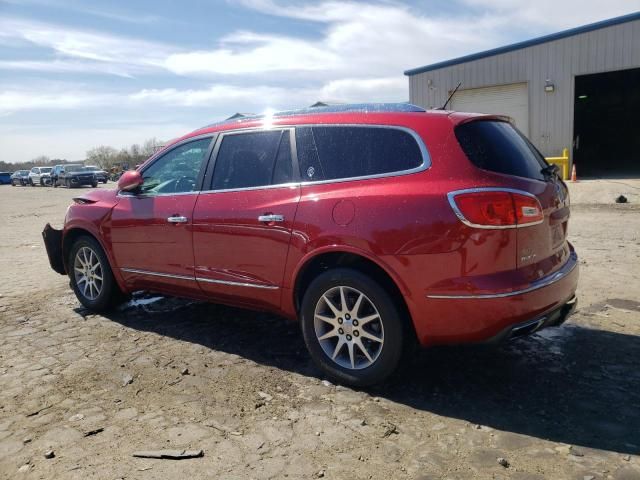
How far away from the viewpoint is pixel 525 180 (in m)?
3.38

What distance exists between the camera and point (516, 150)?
3.63 m

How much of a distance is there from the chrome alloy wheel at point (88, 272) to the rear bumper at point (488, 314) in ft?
11.7

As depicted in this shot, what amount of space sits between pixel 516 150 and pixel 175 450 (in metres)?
2.79

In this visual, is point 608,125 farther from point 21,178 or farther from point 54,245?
point 21,178

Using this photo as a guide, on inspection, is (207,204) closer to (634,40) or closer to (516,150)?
(516,150)

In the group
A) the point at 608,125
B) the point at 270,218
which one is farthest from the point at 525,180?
the point at 608,125

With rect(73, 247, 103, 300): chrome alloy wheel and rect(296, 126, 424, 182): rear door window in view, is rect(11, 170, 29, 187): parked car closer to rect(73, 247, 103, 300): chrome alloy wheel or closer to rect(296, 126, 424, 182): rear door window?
rect(73, 247, 103, 300): chrome alloy wheel

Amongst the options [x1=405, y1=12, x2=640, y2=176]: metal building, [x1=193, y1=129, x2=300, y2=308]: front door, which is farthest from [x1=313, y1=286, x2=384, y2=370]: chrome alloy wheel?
[x1=405, y1=12, x2=640, y2=176]: metal building

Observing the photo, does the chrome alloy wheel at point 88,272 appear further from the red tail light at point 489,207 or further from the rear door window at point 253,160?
the red tail light at point 489,207

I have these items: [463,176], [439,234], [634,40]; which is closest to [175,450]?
[439,234]

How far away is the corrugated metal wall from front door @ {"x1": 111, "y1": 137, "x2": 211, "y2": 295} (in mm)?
16777

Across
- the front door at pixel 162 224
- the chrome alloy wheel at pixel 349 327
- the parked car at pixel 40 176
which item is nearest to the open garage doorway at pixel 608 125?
the front door at pixel 162 224

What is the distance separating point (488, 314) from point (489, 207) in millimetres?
618

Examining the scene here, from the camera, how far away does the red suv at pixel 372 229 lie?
321cm
